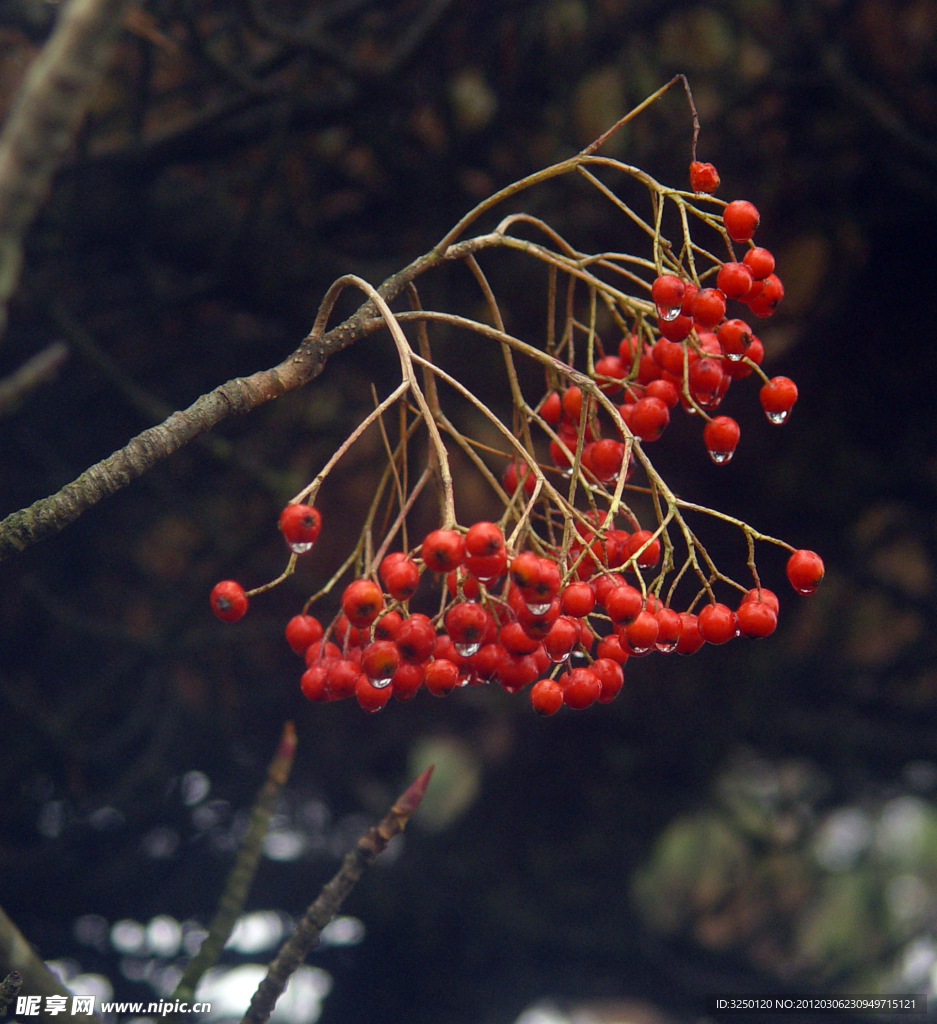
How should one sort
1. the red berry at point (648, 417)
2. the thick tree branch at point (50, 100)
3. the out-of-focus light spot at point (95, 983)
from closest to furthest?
the thick tree branch at point (50, 100) < the red berry at point (648, 417) < the out-of-focus light spot at point (95, 983)

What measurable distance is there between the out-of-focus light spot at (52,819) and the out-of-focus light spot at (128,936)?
0.86 ft

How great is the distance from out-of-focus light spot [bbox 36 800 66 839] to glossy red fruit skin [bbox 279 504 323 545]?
1.61m

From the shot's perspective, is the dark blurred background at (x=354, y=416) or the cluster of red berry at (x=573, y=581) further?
the dark blurred background at (x=354, y=416)

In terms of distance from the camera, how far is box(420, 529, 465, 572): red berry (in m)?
0.59

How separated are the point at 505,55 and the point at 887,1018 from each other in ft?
10.6

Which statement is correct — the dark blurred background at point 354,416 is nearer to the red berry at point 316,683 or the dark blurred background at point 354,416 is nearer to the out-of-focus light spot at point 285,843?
the out-of-focus light spot at point 285,843

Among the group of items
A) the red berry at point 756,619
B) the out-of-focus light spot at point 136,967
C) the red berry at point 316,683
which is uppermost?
the red berry at point 316,683

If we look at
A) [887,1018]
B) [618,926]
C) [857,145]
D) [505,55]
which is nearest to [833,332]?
[857,145]

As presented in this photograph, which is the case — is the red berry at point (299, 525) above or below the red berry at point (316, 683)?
above

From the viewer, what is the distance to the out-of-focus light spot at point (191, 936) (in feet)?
5.98

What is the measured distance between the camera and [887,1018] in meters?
2.72

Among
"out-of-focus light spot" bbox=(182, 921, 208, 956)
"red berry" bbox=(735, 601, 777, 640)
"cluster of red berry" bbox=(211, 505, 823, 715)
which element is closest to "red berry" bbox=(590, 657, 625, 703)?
"cluster of red berry" bbox=(211, 505, 823, 715)

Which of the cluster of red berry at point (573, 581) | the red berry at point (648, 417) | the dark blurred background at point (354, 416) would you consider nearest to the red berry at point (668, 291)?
the cluster of red berry at point (573, 581)

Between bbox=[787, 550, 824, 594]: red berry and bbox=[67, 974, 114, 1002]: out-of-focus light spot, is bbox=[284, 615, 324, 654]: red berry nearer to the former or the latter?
bbox=[787, 550, 824, 594]: red berry
